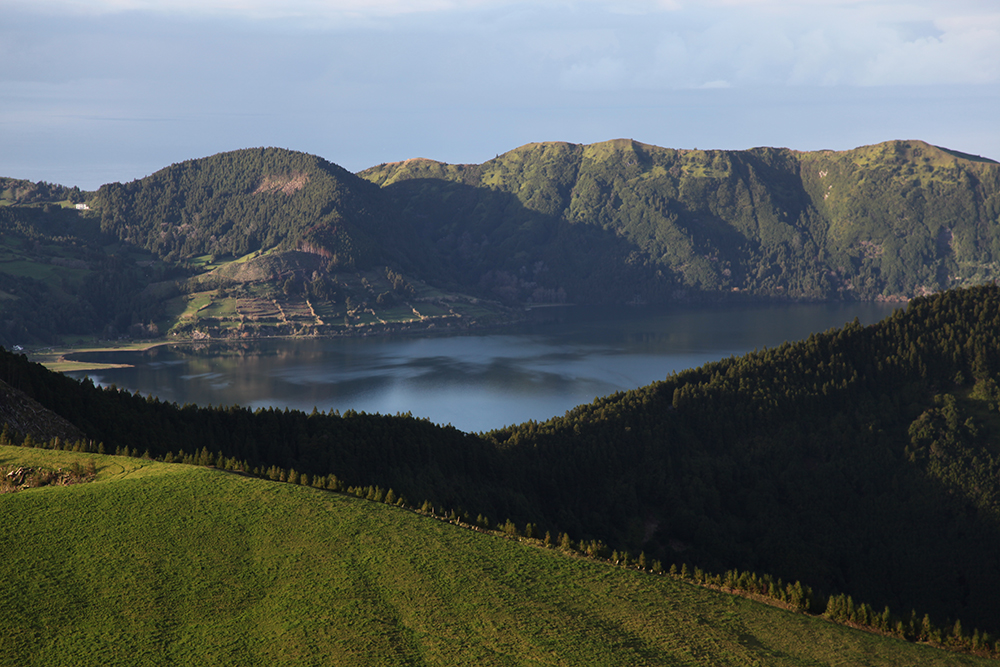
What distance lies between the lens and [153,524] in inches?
1337

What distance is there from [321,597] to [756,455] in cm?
9120

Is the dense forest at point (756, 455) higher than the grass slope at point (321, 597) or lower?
lower

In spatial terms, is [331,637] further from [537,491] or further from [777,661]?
[537,491]

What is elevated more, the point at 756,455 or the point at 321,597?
the point at 321,597

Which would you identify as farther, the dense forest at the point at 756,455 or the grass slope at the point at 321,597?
the dense forest at the point at 756,455

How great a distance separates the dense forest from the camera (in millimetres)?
81938

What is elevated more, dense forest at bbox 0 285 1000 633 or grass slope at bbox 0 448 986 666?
grass slope at bbox 0 448 986 666

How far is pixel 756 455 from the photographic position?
11081 cm

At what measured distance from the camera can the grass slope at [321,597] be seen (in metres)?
27.1

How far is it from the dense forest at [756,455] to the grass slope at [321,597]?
23925 millimetres

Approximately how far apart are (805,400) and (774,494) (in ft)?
72.5

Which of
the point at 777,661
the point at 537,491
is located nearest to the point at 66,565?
the point at 777,661

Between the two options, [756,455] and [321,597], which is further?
[756,455]

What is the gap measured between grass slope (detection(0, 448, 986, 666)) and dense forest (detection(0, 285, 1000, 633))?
78.5ft
